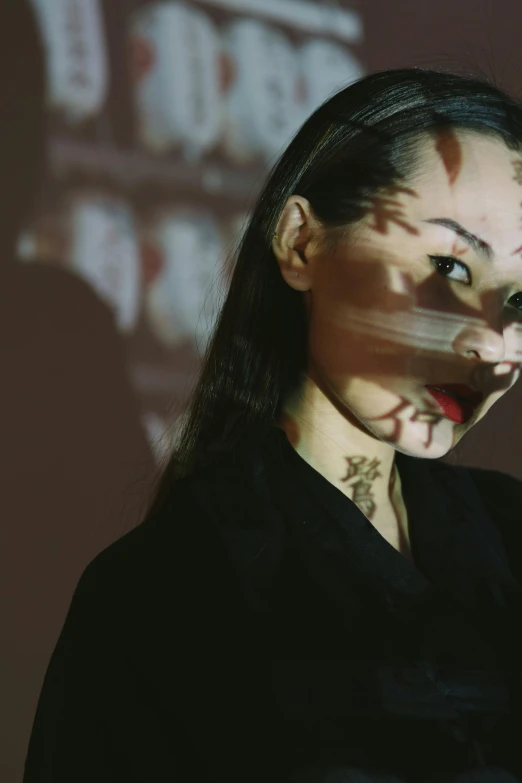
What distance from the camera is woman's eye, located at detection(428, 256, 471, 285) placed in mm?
743

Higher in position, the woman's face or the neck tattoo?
the woman's face

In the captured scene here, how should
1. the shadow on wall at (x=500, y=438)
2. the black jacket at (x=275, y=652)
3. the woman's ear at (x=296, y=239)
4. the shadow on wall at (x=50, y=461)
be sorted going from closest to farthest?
the black jacket at (x=275, y=652) < the woman's ear at (x=296, y=239) < the shadow on wall at (x=50, y=461) < the shadow on wall at (x=500, y=438)

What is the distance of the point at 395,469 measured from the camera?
88cm

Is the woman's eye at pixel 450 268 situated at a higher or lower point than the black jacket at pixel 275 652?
higher

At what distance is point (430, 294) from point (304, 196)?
142 millimetres

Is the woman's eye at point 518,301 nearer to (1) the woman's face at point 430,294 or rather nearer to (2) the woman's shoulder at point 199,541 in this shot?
(1) the woman's face at point 430,294

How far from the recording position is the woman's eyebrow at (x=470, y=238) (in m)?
0.73

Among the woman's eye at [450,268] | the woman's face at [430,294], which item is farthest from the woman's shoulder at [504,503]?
the woman's eye at [450,268]

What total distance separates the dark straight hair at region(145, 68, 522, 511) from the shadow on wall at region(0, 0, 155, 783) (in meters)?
0.26

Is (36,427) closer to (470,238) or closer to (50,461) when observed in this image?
(50,461)

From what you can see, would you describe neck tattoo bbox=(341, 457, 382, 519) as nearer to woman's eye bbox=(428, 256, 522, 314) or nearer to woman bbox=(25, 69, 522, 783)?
woman bbox=(25, 69, 522, 783)

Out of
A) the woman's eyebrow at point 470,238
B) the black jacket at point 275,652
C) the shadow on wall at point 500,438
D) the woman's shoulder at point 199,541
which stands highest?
the woman's eyebrow at point 470,238

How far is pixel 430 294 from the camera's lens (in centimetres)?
75

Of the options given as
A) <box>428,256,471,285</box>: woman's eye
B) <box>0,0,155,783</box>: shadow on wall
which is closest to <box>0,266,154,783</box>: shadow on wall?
<box>0,0,155,783</box>: shadow on wall
